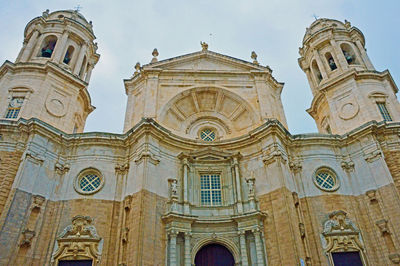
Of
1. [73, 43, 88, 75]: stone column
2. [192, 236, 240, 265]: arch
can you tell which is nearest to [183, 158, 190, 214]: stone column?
[192, 236, 240, 265]: arch

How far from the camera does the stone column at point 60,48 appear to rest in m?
23.3

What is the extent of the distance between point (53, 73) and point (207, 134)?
1207 cm

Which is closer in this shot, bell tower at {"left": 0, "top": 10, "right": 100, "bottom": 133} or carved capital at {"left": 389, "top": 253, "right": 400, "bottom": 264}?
carved capital at {"left": 389, "top": 253, "right": 400, "bottom": 264}

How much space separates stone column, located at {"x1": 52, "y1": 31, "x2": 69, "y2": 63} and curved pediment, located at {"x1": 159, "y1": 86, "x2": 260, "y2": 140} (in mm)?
9283

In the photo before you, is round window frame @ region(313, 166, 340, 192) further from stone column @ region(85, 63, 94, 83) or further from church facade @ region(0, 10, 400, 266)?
stone column @ region(85, 63, 94, 83)

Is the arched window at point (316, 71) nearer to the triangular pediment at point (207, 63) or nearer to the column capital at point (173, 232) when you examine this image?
the triangular pediment at point (207, 63)

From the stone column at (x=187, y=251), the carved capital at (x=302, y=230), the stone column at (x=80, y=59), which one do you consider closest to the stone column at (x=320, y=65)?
the carved capital at (x=302, y=230)

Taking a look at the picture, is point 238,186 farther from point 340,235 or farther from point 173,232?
point 340,235

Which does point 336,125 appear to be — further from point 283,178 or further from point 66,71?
point 66,71

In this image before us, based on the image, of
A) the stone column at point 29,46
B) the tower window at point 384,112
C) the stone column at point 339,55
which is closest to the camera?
the tower window at point 384,112

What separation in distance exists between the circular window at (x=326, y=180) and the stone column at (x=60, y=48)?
20.4m

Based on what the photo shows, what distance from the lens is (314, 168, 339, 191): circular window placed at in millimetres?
19094

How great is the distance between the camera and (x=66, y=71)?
22.7 meters

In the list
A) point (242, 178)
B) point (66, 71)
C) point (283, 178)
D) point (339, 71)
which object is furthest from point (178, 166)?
point (339, 71)
